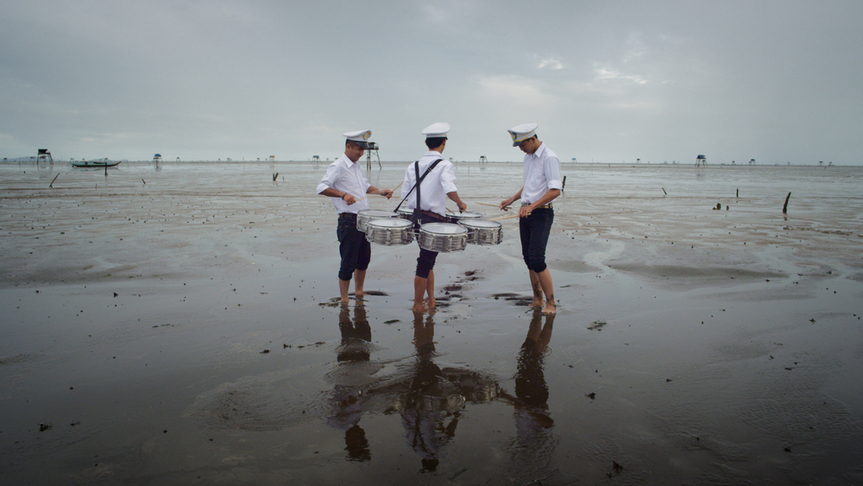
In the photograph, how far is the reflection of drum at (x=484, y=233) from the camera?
5750 millimetres

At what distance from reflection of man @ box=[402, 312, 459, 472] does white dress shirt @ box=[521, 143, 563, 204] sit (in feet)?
8.80

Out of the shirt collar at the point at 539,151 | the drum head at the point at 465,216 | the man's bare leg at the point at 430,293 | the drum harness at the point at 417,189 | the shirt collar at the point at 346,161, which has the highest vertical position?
the shirt collar at the point at 539,151

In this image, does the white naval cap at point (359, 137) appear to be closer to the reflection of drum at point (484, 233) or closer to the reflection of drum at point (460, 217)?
the reflection of drum at point (460, 217)

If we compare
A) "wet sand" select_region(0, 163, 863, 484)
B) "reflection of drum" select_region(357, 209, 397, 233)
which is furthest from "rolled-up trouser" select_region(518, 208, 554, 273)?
"reflection of drum" select_region(357, 209, 397, 233)

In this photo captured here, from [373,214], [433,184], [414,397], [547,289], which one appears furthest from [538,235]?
[414,397]

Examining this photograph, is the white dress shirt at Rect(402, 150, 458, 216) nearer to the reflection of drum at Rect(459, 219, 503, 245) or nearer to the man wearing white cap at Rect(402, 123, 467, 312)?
the man wearing white cap at Rect(402, 123, 467, 312)

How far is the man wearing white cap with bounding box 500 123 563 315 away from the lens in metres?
5.77

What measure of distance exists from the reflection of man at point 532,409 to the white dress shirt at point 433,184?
2.01 meters

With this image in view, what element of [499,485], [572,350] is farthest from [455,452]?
[572,350]

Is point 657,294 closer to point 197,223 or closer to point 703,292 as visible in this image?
point 703,292

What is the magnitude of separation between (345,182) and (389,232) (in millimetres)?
1194

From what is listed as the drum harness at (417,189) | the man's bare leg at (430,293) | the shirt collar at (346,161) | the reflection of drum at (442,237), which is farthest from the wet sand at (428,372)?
the shirt collar at (346,161)

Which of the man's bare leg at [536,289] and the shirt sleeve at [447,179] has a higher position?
the shirt sleeve at [447,179]

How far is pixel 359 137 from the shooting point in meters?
6.02
